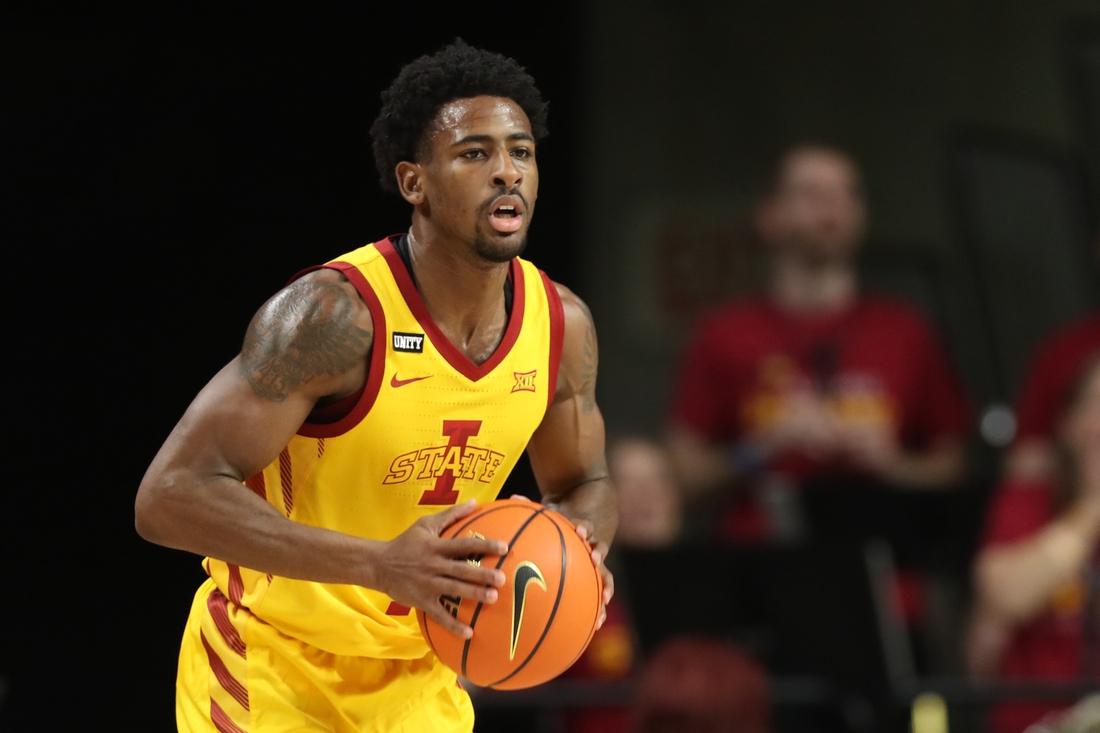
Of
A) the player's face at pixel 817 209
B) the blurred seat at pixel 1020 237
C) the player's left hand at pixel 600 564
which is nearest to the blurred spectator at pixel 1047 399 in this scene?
the player's face at pixel 817 209

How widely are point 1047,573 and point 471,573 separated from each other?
9.73 feet

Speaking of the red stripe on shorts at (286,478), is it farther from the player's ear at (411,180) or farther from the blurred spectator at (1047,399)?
the blurred spectator at (1047,399)

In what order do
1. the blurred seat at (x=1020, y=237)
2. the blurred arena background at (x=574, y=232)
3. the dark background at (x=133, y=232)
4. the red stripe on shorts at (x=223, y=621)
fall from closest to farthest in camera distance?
the red stripe on shorts at (x=223, y=621) < the blurred arena background at (x=574, y=232) < the dark background at (x=133, y=232) < the blurred seat at (x=1020, y=237)

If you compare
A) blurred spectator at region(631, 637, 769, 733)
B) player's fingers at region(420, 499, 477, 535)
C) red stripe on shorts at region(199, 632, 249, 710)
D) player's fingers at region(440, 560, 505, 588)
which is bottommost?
blurred spectator at region(631, 637, 769, 733)

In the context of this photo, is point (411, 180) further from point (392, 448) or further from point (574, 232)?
point (574, 232)

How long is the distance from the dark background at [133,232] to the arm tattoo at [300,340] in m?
3.90

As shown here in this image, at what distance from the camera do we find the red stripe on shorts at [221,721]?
2.97 metres

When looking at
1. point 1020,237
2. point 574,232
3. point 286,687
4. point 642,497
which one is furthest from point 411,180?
point 574,232

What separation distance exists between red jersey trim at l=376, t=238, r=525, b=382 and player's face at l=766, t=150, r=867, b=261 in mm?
2689

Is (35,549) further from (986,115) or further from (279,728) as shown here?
(986,115)

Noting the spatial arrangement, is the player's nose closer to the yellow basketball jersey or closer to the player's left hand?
the yellow basketball jersey

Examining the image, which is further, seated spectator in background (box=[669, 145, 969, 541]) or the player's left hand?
seated spectator in background (box=[669, 145, 969, 541])

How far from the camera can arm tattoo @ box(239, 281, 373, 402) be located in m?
2.70

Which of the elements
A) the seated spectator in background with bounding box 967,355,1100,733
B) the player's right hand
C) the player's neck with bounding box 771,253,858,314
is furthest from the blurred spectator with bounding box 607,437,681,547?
the player's right hand
